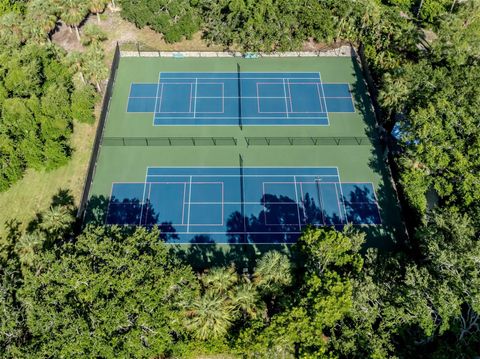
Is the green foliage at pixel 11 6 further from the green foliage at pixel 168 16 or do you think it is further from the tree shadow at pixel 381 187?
the tree shadow at pixel 381 187

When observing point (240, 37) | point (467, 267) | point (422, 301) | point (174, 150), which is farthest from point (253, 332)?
point (240, 37)

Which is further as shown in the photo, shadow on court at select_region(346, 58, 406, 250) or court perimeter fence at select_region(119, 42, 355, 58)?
court perimeter fence at select_region(119, 42, 355, 58)

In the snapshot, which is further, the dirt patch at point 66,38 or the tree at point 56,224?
the dirt patch at point 66,38

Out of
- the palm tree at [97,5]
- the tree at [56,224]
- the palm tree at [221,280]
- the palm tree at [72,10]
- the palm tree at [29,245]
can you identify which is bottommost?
the palm tree at [221,280]

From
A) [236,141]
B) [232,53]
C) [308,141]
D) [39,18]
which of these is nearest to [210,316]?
[236,141]

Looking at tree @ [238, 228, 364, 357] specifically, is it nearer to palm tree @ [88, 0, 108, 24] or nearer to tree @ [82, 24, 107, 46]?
tree @ [82, 24, 107, 46]

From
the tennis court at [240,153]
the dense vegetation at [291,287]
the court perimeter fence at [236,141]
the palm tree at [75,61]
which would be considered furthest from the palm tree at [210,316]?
the palm tree at [75,61]

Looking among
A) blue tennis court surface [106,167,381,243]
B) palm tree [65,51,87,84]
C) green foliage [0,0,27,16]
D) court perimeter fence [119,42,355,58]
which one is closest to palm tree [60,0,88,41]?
court perimeter fence [119,42,355,58]
